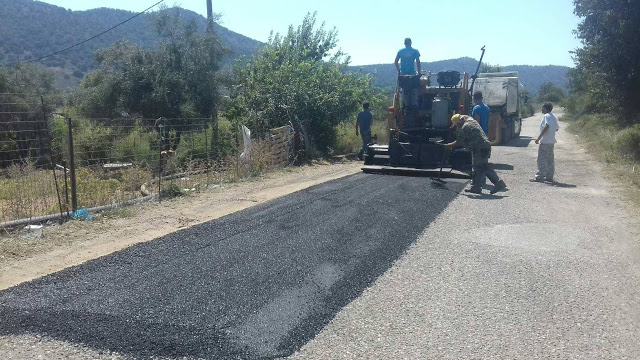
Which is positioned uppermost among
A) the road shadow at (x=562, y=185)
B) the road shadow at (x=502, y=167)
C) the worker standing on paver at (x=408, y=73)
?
the worker standing on paver at (x=408, y=73)

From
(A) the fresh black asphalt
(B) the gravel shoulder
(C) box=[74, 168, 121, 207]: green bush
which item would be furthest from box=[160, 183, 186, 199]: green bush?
(B) the gravel shoulder

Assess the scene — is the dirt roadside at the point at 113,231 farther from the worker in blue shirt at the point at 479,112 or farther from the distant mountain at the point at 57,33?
the distant mountain at the point at 57,33

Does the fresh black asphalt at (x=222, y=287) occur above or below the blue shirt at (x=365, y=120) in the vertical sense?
below

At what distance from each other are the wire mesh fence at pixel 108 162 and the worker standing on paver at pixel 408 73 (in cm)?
404

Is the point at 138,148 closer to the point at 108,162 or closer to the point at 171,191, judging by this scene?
the point at 108,162

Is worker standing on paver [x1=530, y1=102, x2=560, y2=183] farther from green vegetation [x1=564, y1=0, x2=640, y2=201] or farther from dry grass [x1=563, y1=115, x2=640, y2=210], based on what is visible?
green vegetation [x1=564, y1=0, x2=640, y2=201]

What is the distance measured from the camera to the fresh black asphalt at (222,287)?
14.9 feet

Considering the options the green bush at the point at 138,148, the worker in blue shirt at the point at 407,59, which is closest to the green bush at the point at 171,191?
the green bush at the point at 138,148

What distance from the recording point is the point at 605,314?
5.07 m

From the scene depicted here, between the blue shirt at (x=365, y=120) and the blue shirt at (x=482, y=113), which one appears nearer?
the blue shirt at (x=482, y=113)

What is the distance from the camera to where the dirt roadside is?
6757 mm

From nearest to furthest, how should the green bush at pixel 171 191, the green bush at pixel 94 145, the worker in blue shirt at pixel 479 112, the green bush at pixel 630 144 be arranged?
the green bush at pixel 94 145
the green bush at pixel 171 191
the worker in blue shirt at pixel 479 112
the green bush at pixel 630 144

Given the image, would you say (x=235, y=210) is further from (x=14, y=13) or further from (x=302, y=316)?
(x=14, y=13)

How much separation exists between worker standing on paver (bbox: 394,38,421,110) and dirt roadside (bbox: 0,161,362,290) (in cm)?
344
